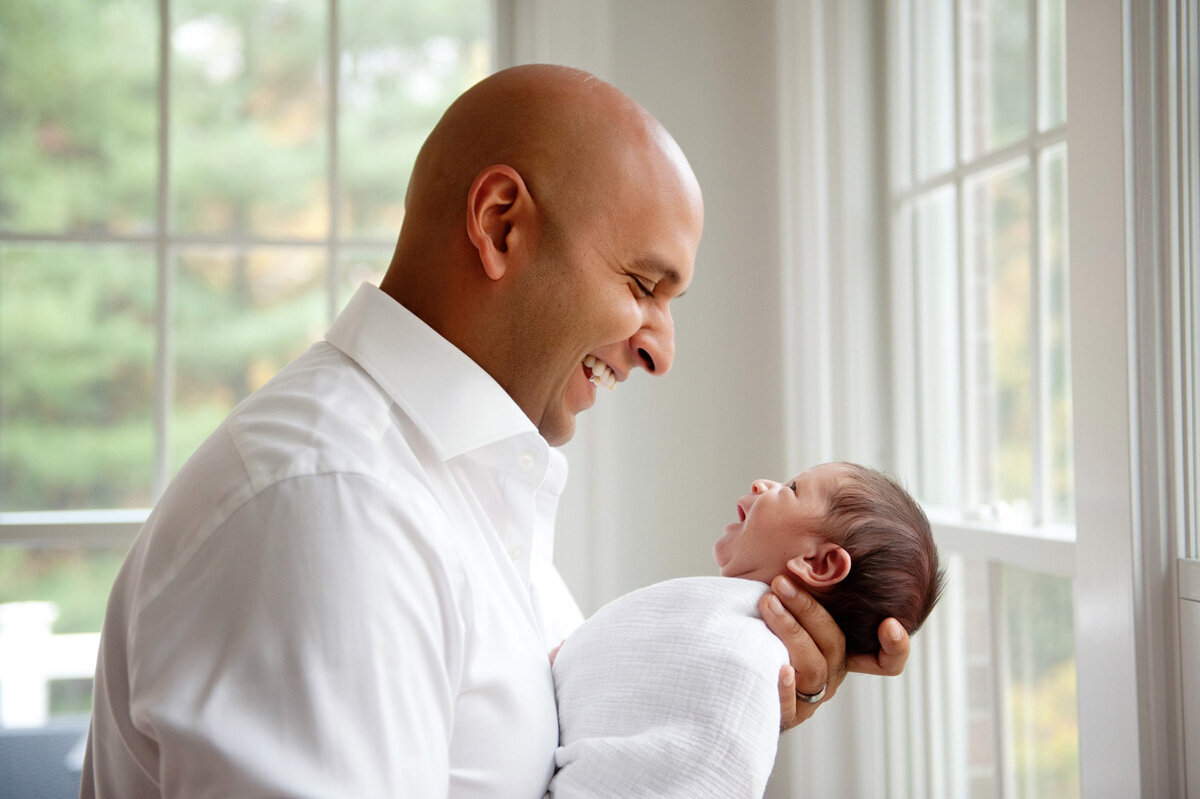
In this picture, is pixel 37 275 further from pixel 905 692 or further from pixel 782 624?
pixel 905 692

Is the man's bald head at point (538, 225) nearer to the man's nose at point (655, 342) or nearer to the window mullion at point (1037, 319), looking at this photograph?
the man's nose at point (655, 342)

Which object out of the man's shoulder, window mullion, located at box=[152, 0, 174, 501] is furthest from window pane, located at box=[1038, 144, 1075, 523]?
window mullion, located at box=[152, 0, 174, 501]

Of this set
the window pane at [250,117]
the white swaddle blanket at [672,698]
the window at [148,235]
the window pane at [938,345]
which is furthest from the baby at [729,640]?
the window pane at [250,117]

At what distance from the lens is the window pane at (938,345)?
1.96 m

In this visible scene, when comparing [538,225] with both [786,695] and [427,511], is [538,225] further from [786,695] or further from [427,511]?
[786,695]

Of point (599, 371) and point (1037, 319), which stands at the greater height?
point (1037, 319)

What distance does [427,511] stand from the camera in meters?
0.83

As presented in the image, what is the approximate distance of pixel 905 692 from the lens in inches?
80.9

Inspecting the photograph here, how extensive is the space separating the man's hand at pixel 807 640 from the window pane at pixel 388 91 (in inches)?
63.3

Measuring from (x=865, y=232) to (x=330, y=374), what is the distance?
5.18ft

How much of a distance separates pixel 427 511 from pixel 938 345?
1.52 meters

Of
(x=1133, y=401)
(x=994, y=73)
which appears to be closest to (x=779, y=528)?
(x=1133, y=401)

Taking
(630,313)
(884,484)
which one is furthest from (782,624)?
(630,313)

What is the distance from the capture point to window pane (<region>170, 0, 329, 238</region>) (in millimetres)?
2283
